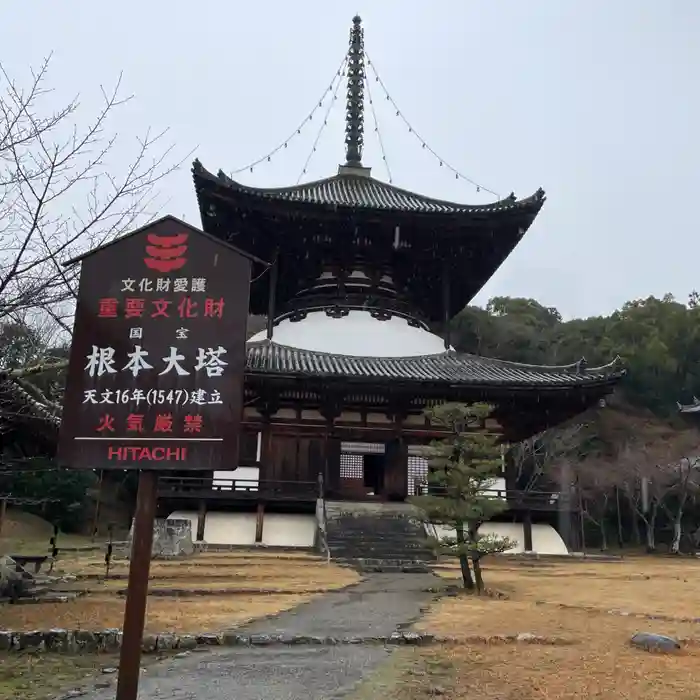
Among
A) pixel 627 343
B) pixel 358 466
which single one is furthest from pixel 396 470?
pixel 627 343

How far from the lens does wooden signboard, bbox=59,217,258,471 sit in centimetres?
450

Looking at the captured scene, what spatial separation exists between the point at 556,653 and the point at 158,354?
4.92 m

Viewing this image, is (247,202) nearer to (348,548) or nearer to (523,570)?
(348,548)

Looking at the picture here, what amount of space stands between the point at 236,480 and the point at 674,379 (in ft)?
154

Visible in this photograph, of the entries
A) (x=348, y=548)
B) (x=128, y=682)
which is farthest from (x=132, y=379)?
(x=348, y=548)

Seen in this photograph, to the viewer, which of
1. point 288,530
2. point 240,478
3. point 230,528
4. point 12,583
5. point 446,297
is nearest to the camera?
point 12,583

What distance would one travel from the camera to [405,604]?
10008 millimetres

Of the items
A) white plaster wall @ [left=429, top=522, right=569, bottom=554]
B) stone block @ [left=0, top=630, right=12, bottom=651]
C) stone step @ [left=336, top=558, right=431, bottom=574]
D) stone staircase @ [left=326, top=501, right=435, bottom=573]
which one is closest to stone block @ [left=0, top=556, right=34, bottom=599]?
stone block @ [left=0, top=630, right=12, bottom=651]

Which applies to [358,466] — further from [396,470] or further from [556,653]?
[556,653]

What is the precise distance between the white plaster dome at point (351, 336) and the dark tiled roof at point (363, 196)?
362 cm

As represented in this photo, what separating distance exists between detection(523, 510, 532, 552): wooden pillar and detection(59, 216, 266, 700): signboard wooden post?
1597 cm

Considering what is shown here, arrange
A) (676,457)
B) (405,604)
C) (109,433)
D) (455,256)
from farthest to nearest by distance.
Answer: (676,457) < (455,256) < (405,604) < (109,433)

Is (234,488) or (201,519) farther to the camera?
(234,488)

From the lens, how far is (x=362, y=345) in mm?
22094
